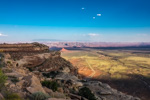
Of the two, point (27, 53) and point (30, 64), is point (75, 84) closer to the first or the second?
point (30, 64)

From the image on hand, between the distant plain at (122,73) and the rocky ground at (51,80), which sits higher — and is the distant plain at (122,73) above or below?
below

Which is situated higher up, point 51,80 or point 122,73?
point 51,80

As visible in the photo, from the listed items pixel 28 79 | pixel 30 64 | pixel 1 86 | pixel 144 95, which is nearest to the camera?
pixel 1 86

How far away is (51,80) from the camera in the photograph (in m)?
19.7

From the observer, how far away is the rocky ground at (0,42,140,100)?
12.2m

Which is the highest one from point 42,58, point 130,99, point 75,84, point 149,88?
point 42,58

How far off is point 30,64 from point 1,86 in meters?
16.9

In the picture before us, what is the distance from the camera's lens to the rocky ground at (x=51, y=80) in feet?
40.0

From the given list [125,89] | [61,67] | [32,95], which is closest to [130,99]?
[61,67]

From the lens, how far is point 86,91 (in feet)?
58.7

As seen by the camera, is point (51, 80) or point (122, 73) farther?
point (122, 73)

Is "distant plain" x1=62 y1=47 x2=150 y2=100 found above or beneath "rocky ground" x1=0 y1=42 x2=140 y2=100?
beneath

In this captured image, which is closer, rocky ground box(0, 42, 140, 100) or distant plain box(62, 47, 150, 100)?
rocky ground box(0, 42, 140, 100)

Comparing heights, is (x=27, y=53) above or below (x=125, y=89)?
above
